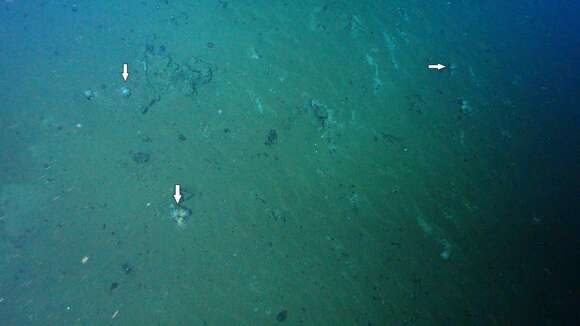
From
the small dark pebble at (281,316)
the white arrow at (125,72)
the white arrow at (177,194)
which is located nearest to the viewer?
the small dark pebble at (281,316)

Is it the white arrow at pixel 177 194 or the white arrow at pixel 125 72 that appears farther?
the white arrow at pixel 125 72

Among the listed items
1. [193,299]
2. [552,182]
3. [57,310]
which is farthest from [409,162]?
[57,310]

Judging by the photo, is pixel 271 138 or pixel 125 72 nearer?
pixel 271 138

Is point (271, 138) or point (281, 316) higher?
point (271, 138)

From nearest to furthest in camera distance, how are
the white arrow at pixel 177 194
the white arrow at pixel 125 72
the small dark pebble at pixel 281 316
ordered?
the small dark pebble at pixel 281 316, the white arrow at pixel 177 194, the white arrow at pixel 125 72

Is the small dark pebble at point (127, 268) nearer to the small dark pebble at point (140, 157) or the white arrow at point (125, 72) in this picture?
the small dark pebble at point (140, 157)

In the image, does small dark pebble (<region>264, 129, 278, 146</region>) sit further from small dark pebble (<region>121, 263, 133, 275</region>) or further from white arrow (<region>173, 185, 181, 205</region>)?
small dark pebble (<region>121, 263, 133, 275</region>)

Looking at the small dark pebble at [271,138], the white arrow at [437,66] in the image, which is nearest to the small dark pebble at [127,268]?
the small dark pebble at [271,138]

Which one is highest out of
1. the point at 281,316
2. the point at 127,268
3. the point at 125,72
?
the point at 125,72

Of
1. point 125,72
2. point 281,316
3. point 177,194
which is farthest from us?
point 125,72

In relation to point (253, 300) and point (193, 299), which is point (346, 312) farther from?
point (193, 299)

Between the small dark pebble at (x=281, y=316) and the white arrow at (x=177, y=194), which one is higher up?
the white arrow at (x=177, y=194)

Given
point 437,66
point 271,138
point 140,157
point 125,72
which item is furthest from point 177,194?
point 437,66

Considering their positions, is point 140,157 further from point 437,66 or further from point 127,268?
point 437,66
